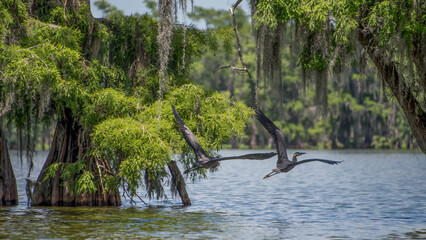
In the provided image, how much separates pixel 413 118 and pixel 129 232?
19.0 feet

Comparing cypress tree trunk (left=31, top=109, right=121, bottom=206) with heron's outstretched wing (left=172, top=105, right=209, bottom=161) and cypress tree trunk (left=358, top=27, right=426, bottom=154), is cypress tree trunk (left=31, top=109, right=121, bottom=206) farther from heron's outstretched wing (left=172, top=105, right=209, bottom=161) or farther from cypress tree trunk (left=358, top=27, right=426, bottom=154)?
cypress tree trunk (left=358, top=27, right=426, bottom=154)

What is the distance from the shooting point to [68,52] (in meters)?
15.1

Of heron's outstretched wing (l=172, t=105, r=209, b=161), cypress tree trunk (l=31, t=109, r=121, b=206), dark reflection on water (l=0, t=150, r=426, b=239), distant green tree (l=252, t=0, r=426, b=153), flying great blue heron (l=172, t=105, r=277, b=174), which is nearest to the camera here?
flying great blue heron (l=172, t=105, r=277, b=174)

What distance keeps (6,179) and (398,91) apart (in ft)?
29.6

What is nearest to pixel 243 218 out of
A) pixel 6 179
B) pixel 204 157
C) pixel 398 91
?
pixel 204 157

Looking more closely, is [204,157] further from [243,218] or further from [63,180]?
[63,180]

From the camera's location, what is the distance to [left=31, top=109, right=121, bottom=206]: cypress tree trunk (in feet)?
53.3

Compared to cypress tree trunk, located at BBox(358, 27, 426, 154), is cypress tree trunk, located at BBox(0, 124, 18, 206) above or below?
below

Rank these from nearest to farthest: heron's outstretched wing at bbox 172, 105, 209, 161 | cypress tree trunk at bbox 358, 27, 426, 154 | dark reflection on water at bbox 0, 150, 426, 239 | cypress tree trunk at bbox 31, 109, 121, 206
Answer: heron's outstretched wing at bbox 172, 105, 209, 161
dark reflection on water at bbox 0, 150, 426, 239
cypress tree trunk at bbox 358, 27, 426, 154
cypress tree trunk at bbox 31, 109, 121, 206

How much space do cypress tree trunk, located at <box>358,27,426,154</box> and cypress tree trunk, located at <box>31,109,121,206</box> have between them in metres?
6.61

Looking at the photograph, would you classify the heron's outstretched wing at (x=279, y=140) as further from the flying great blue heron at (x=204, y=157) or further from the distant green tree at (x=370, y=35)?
the distant green tree at (x=370, y=35)

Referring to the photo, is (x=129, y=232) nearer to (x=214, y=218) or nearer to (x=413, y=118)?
(x=214, y=218)

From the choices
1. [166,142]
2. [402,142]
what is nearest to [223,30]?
[166,142]

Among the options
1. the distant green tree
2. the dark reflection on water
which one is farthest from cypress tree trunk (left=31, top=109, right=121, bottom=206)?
the distant green tree
